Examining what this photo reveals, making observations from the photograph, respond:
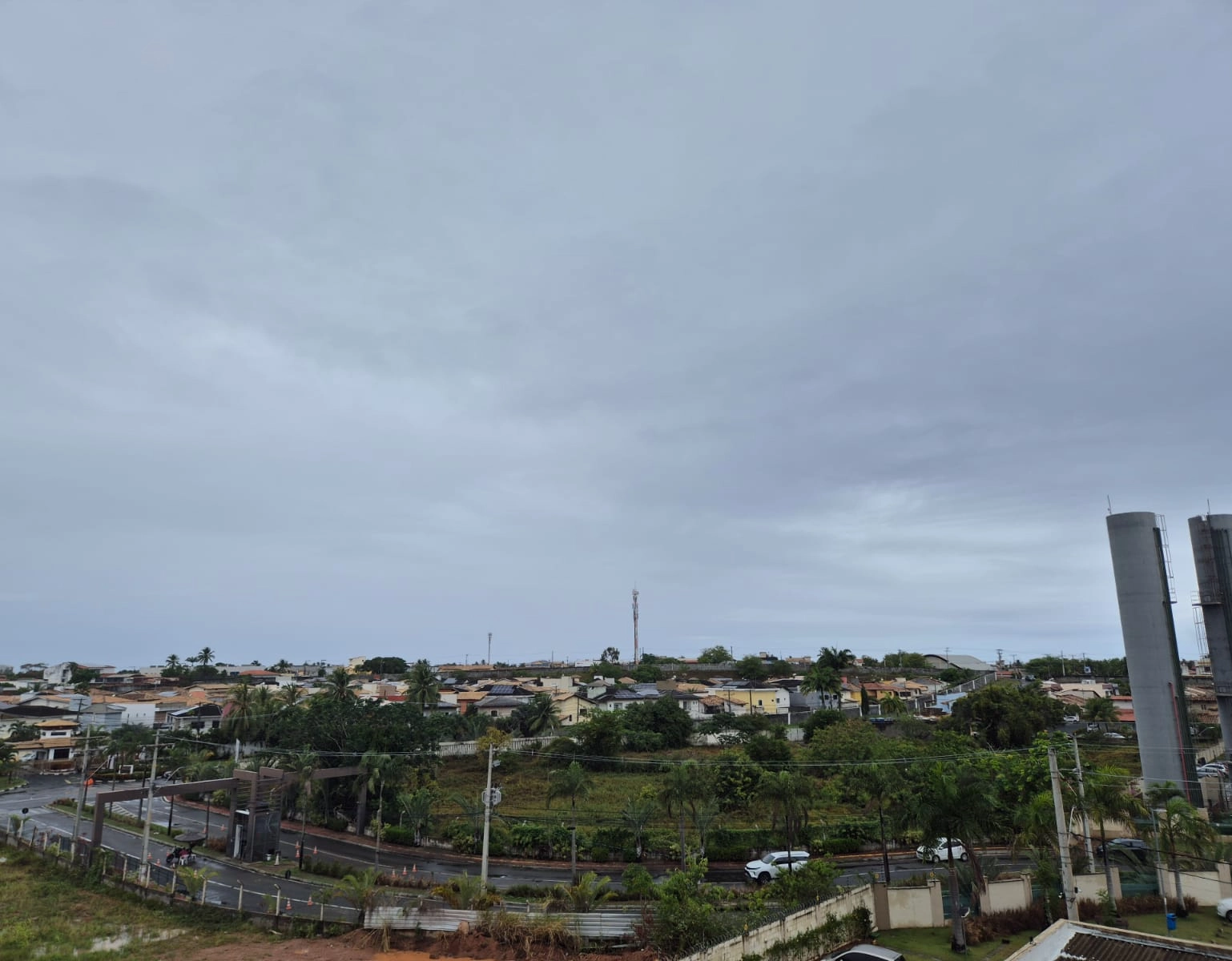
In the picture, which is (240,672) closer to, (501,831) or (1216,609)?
(501,831)

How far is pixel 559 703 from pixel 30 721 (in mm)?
65747

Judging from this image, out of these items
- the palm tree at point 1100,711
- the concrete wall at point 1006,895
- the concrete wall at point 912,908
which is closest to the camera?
the concrete wall at point 912,908

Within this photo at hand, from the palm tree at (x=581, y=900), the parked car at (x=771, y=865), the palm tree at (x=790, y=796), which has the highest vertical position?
the palm tree at (x=790, y=796)

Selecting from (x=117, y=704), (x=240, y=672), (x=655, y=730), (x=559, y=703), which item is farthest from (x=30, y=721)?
(x=240, y=672)

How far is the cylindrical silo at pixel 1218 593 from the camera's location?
48344mm

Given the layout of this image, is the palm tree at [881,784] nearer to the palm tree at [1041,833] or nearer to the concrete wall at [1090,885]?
the palm tree at [1041,833]

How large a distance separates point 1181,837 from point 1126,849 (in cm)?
692

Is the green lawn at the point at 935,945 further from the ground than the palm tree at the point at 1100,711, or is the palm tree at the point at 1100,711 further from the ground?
the palm tree at the point at 1100,711

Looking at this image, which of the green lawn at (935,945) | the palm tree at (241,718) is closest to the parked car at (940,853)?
the green lawn at (935,945)

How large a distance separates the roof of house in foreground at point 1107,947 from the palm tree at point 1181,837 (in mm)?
17990

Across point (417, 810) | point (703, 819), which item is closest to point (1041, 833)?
point (703, 819)

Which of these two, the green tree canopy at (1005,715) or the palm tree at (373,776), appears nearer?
the palm tree at (373,776)

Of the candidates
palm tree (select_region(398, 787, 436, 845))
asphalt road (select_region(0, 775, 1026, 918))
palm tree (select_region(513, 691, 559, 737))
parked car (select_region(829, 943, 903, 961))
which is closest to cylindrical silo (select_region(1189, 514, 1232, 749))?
asphalt road (select_region(0, 775, 1026, 918))

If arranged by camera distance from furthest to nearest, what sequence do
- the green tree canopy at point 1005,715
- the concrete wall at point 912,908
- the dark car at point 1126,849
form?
the green tree canopy at point 1005,715 → the dark car at point 1126,849 → the concrete wall at point 912,908
